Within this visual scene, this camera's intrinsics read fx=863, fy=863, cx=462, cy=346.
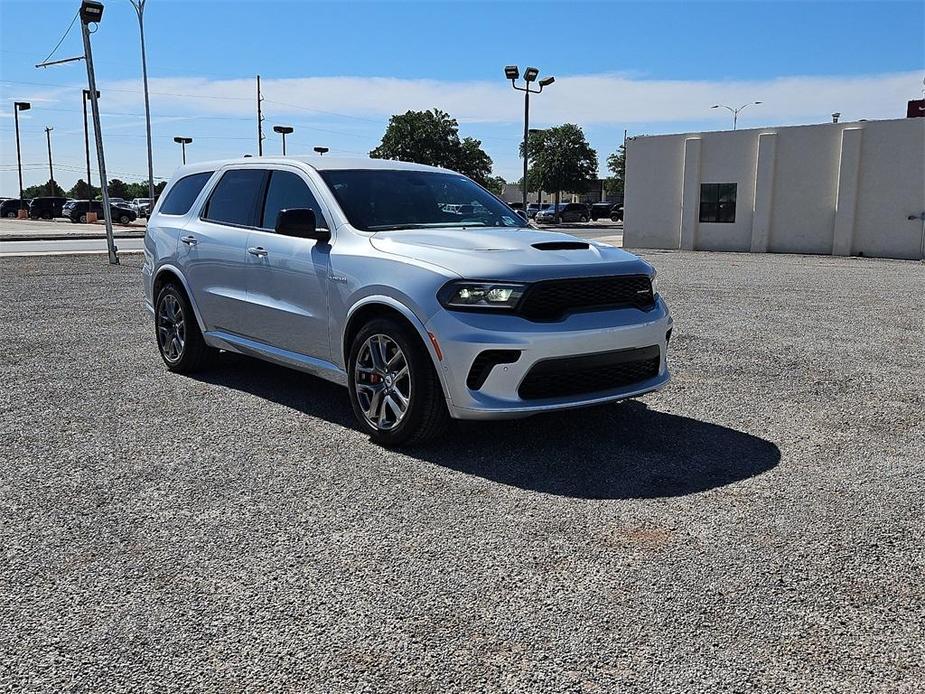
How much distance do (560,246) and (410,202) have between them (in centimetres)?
132

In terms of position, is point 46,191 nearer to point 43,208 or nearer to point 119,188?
point 119,188

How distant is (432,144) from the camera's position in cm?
9456

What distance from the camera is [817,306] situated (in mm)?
12688

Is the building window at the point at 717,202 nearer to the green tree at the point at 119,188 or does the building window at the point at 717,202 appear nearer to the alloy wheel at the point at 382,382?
the alloy wheel at the point at 382,382

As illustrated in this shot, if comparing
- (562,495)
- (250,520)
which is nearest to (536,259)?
(562,495)

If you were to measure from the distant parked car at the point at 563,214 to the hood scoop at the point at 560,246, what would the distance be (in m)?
59.0

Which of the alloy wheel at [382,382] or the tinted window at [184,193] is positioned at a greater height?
the tinted window at [184,193]

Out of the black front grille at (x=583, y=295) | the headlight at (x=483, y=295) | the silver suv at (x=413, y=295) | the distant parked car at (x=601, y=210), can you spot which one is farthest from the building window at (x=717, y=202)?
the distant parked car at (x=601, y=210)

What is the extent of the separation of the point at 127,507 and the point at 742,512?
9.94ft

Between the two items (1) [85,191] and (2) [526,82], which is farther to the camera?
(1) [85,191]

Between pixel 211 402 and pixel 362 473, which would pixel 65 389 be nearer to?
pixel 211 402

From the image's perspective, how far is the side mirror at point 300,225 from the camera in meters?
5.71

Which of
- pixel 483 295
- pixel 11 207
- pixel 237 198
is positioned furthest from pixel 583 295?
pixel 11 207

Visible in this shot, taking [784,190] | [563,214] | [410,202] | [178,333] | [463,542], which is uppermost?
[784,190]
